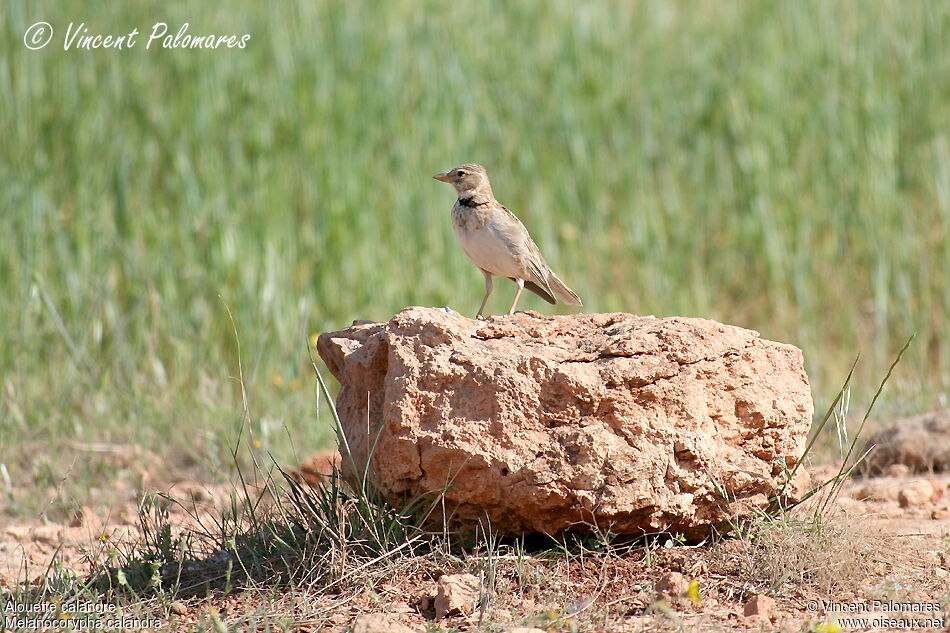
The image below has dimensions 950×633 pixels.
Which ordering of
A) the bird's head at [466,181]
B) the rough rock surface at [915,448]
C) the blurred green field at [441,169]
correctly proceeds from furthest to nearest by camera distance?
the blurred green field at [441,169]
the bird's head at [466,181]
the rough rock surface at [915,448]

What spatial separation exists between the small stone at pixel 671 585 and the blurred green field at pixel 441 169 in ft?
12.3

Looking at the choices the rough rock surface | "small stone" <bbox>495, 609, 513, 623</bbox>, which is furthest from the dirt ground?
the rough rock surface

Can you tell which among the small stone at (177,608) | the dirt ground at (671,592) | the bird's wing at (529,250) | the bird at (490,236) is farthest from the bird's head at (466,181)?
the small stone at (177,608)

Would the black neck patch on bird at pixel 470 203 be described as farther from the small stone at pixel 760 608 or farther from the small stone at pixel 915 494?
the small stone at pixel 760 608

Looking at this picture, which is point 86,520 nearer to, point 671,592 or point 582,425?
point 582,425

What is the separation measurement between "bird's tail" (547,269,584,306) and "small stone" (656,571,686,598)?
2.31m

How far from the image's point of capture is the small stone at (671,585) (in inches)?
137

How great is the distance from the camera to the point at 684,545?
3.81m

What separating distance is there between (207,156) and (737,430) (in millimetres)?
5630

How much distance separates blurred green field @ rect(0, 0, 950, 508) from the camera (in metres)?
7.65

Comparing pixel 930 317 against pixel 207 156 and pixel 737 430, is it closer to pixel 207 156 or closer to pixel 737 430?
pixel 737 430

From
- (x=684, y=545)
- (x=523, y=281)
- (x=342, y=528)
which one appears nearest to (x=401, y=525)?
(x=342, y=528)

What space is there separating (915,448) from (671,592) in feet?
8.20

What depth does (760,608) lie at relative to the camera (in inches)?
133
